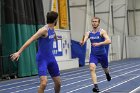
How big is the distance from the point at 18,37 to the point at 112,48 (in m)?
21.6

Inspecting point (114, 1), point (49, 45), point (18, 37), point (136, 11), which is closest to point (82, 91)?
point (49, 45)

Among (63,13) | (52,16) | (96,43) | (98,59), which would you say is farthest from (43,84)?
(63,13)

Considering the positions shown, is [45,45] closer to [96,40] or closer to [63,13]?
[96,40]

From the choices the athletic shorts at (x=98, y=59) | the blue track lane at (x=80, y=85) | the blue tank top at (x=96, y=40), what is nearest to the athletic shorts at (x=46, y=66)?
the blue tank top at (x=96, y=40)

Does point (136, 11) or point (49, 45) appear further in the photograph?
point (136, 11)

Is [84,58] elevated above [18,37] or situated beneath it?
situated beneath

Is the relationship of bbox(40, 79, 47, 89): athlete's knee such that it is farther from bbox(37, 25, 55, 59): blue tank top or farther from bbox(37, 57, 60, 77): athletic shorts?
bbox(37, 25, 55, 59): blue tank top

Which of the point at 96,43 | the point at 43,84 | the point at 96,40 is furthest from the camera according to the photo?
the point at 96,40

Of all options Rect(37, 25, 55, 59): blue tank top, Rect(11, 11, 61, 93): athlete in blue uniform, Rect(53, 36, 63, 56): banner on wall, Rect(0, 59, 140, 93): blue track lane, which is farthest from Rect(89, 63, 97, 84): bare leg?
Rect(53, 36, 63, 56): banner on wall

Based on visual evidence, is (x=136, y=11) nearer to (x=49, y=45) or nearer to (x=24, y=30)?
(x=24, y=30)

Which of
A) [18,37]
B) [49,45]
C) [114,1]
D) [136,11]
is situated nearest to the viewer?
→ [49,45]

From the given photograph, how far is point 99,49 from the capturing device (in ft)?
34.4

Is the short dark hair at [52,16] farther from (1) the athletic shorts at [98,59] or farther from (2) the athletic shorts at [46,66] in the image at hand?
(1) the athletic shorts at [98,59]

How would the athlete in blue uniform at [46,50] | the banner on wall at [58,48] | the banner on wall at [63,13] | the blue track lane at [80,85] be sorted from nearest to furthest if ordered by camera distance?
the athlete in blue uniform at [46,50] < the blue track lane at [80,85] < the banner on wall at [58,48] < the banner on wall at [63,13]
